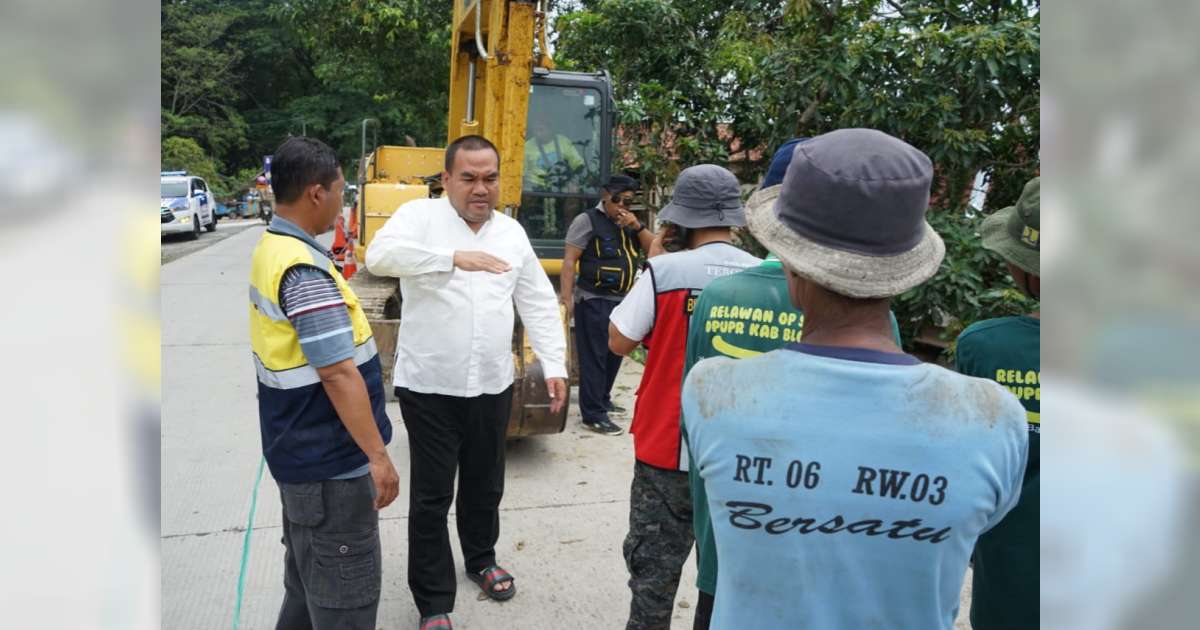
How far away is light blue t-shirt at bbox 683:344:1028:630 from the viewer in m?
1.14

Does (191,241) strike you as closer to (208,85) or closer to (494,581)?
(208,85)

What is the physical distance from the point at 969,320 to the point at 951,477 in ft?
18.6

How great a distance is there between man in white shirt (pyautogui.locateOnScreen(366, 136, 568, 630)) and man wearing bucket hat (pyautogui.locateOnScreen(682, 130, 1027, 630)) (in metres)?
2.05

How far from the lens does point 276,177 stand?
238cm

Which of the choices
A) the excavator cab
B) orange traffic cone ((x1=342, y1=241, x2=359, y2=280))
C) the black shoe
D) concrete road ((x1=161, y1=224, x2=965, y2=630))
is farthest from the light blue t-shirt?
orange traffic cone ((x1=342, y1=241, x2=359, y2=280))

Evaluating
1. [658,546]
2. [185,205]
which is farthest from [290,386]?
[185,205]

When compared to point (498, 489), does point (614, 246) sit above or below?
above

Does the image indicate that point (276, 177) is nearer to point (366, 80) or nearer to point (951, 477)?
point (951, 477)

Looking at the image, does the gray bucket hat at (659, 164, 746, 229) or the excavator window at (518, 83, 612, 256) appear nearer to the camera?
the gray bucket hat at (659, 164, 746, 229)

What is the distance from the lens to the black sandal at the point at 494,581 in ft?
11.6

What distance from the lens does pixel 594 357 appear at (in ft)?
19.2

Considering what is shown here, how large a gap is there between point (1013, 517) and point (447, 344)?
6.71 feet

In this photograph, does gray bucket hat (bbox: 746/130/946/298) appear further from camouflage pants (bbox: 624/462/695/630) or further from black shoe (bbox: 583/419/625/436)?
black shoe (bbox: 583/419/625/436)
